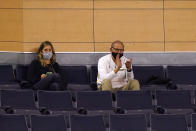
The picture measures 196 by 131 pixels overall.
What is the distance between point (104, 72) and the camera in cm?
450

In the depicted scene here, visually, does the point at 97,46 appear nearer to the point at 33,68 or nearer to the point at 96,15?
the point at 96,15

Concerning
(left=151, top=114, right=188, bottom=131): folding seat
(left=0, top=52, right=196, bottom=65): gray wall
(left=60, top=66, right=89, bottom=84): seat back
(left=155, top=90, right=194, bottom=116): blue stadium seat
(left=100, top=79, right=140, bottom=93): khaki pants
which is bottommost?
(left=151, top=114, right=188, bottom=131): folding seat

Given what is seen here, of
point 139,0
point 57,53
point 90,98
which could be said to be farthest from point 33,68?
point 139,0

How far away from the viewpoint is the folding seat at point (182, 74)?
15.5 ft

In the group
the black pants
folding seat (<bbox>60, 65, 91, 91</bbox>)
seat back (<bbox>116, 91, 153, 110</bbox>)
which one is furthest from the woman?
seat back (<bbox>116, 91, 153, 110</bbox>)

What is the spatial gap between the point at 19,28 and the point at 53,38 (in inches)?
11.9

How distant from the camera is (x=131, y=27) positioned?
510cm

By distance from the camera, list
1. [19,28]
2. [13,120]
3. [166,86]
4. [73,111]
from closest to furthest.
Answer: [13,120] < [73,111] < [166,86] < [19,28]

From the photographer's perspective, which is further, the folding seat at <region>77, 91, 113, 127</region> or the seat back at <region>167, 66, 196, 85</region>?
the seat back at <region>167, 66, 196, 85</region>

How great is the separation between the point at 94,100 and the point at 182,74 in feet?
3.46

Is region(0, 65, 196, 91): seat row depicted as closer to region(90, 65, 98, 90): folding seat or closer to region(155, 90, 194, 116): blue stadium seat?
region(90, 65, 98, 90): folding seat

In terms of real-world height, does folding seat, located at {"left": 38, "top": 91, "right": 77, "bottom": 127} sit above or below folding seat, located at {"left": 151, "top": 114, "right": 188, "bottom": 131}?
above

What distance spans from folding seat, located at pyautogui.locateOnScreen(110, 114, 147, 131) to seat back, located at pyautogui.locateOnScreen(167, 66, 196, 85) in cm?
114

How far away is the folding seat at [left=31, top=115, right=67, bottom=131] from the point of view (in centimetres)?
359
